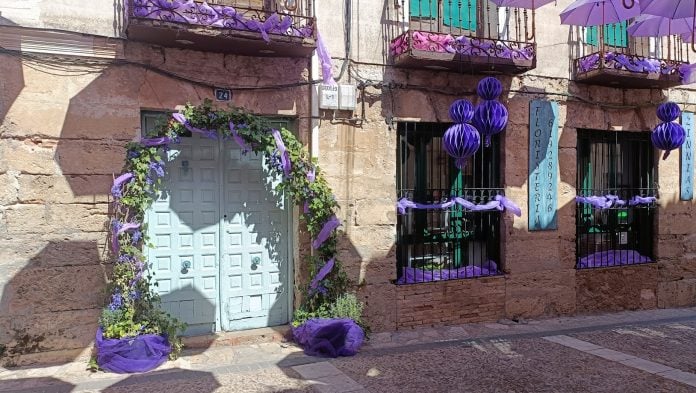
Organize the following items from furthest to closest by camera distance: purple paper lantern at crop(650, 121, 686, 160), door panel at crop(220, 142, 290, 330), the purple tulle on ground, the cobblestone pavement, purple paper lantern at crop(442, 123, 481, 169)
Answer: purple paper lantern at crop(650, 121, 686, 160) < door panel at crop(220, 142, 290, 330) < purple paper lantern at crop(442, 123, 481, 169) < the purple tulle on ground < the cobblestone pavement

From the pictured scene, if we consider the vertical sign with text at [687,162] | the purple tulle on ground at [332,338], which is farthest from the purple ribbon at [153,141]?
the vertical sign with text at [687,162]

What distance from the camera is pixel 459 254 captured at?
6824 mm

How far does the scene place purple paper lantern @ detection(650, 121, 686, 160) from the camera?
23.2 ft

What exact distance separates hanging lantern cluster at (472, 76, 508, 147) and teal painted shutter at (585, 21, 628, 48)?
2396 millimetres

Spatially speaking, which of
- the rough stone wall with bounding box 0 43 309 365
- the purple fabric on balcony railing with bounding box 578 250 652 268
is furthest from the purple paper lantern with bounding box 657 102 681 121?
the rough stone wall with bounding box 0 43 309 365

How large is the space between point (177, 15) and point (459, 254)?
4.34 meters

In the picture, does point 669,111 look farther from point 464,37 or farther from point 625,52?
point 464,37

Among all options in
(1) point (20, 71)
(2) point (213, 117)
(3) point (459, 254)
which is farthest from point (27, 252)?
(3) point (459, 254)

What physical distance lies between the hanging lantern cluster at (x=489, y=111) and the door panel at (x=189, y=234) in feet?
A: 9.68

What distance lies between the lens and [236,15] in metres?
5.09

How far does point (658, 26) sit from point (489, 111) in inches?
111

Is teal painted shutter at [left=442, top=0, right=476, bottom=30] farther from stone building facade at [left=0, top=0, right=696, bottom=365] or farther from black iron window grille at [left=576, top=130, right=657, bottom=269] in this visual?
black iron window grille at [left=576, top=130, right=657, bottom=269]

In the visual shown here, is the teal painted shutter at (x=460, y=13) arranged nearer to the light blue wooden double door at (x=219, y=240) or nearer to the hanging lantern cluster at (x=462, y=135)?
the hanging lantern cluster at (x=462, y=135)

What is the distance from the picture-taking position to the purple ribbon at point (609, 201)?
729 cm
